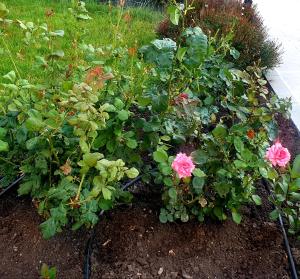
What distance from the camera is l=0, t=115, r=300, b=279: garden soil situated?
2.24m

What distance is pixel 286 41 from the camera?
565cm

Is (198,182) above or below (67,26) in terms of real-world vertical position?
above

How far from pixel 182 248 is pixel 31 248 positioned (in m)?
0.77

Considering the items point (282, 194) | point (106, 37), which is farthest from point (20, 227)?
point (106, 37)

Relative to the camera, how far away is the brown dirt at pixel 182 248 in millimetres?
2250

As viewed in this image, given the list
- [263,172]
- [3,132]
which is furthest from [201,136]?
[3,132]

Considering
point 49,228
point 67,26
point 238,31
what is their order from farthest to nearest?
point 67,26 < point 238,31 < point 49,228

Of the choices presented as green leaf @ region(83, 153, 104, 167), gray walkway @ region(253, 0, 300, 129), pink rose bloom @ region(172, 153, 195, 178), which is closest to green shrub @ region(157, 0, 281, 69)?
gray walkway @ region(253, 0, 300, 129)

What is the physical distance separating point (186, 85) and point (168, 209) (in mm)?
701

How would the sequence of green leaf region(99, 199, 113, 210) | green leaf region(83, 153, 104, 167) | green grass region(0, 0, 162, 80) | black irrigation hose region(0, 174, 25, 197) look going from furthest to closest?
green grass region(0, 0, 162, 80)
black irrigation hose region(0, 174, 25, 197)
green leaf region(99, 199, 113, 210)
green leaf region(83, 153, 104, 167)

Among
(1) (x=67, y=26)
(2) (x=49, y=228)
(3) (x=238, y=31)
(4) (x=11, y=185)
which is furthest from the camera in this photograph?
(1) (x=67, y=26)

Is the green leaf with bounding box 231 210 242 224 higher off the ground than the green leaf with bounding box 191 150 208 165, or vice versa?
the green leaf with bounding box 191 150 208 165

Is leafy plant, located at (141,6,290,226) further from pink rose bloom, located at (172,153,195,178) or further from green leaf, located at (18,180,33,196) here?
green leaf, located at (18,180,33,196)

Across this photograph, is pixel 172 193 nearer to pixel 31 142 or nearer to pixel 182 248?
pixel 182 248
